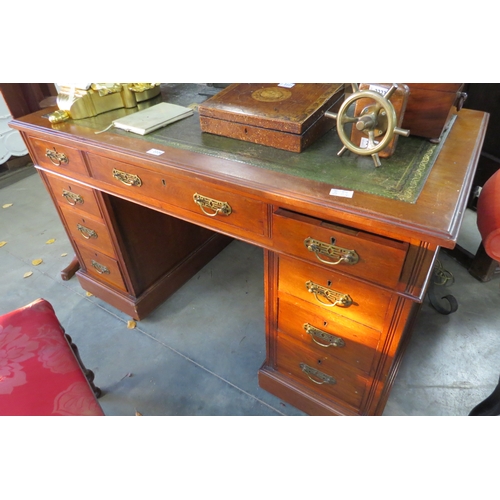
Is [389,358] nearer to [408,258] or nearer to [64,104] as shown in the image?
[408,258]

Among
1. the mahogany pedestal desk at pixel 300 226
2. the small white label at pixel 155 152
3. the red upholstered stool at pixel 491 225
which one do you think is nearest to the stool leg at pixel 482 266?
the mahogany pedestal desk at pixel 300 226

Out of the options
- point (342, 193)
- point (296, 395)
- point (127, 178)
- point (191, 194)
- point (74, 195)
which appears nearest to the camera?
point (342, 193)

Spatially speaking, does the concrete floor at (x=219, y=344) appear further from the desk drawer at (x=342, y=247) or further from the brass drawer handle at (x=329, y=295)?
the desk drawer at (x=342, y=247)

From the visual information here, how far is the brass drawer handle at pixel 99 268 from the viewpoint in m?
1.82

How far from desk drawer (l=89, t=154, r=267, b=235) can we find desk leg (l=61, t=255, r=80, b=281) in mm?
1017

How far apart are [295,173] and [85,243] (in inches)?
49.1

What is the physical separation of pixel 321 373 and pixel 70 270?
1592mm

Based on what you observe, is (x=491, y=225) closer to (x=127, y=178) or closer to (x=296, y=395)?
(x=296, y=395)

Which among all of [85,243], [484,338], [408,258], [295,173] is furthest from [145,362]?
[484,338]

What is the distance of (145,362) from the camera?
1.70 m

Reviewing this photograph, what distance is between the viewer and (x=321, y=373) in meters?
1.30

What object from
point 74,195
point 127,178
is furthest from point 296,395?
point 74,195

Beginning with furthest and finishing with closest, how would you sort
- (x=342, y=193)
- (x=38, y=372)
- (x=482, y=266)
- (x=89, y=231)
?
(x=482, y=266)
(x=89, y=231)
(x=38, y=372)
(x=342, y=193)

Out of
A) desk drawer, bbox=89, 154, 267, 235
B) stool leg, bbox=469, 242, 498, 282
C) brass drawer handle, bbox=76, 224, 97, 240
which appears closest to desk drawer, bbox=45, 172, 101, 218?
brass drawer handle, bbox=76, 224, 97, 240
